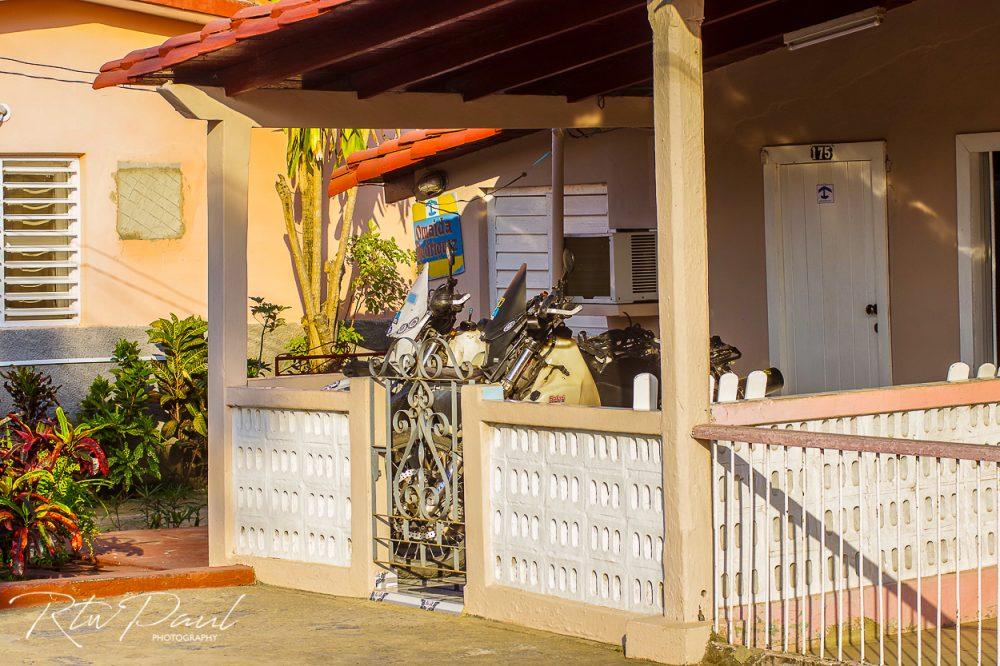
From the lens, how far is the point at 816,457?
6.80 metres

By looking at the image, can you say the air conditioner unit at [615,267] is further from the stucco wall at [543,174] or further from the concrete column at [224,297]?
the concrete column at [224,297]

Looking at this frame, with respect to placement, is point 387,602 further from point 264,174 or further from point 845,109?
point 264,174

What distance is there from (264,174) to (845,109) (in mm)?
8673

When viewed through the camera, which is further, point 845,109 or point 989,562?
point 845,109

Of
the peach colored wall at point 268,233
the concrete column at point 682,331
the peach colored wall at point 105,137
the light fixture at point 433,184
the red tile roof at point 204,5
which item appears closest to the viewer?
the concrete column at point 682,331

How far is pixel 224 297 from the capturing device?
8906 millimetres

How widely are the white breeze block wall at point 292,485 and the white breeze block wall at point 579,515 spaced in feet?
4.15

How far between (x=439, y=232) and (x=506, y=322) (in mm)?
5960

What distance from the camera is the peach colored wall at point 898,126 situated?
9289 millimetres

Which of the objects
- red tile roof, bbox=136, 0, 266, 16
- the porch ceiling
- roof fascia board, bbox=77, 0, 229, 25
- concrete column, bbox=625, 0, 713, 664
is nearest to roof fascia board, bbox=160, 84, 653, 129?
the porch ceiling

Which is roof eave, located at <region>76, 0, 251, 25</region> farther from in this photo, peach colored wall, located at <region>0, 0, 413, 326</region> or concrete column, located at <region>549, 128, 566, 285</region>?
concrete column, located at <region>549, 128, 566, 285</region>

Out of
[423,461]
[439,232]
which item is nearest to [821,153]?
[423,461]

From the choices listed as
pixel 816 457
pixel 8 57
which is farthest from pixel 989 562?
pixel 8 57

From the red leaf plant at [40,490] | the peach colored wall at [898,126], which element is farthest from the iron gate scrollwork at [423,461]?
the peach colored wall at [898,126]
